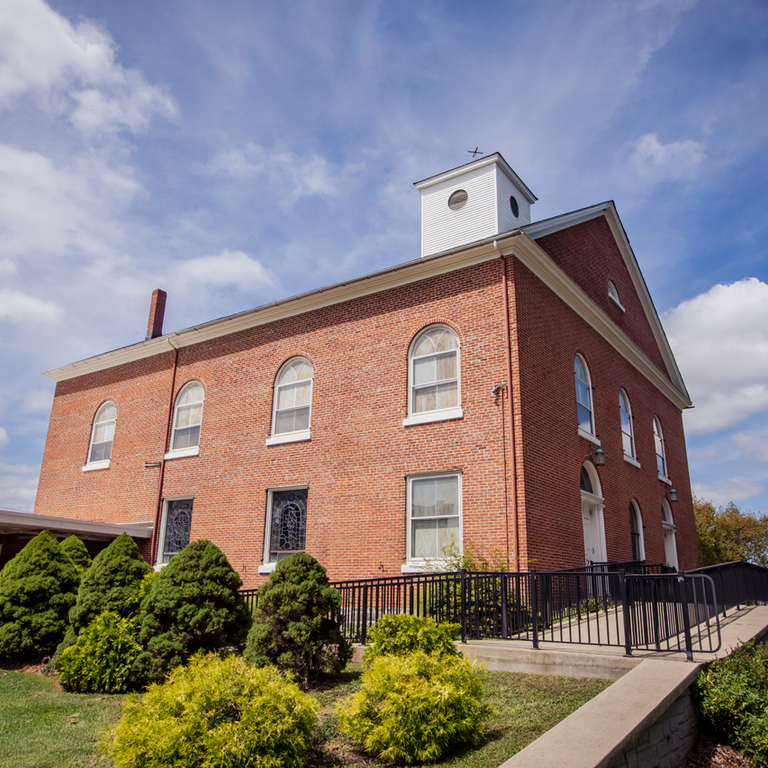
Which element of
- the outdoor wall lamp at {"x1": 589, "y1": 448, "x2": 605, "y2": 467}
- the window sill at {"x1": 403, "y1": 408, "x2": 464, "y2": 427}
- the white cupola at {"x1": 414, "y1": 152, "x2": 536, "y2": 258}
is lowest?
the outdoor wall lamp at {"x1": 589, "y1": 448, "x2": 605, "y2": 467}

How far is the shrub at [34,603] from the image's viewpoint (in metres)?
10.3

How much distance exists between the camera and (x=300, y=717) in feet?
17.2

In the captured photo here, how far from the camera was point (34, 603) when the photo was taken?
35.1 feet

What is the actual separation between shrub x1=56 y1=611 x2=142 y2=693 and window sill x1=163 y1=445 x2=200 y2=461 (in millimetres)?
9696

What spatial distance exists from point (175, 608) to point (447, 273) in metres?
9.09

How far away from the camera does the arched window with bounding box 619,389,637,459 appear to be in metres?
18.5

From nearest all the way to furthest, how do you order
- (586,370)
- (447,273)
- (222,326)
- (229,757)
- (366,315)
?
(229,757)
(447,273)
(366,315)
(586,370)
(222,326)

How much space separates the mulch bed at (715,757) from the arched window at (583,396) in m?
9.04

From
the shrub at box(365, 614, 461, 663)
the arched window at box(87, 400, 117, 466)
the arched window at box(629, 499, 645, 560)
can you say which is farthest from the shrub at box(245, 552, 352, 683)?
the arched window at box(87, 400, 117, 466)

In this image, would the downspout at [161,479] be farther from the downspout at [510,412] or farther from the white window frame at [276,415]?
the downspout at [510,412]

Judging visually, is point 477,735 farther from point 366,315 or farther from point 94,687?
point 366,315

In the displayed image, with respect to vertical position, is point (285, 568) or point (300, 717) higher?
point (285, 568)

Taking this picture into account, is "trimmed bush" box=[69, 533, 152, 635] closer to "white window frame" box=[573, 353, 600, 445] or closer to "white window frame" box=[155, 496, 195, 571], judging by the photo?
"white window frame" box=[155, 496, 195, 571]

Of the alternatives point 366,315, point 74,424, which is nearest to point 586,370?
point 366,315
